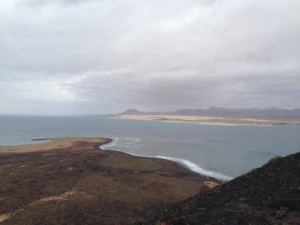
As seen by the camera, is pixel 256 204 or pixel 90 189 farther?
pixel 90 189

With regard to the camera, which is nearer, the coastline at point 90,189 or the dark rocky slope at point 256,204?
the dark rocky slope at point 256,204

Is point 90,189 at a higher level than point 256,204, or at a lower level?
lower

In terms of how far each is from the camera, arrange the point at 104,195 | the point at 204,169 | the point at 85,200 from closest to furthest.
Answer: the point at 85,200, the point at 104,195, the point at 204,169

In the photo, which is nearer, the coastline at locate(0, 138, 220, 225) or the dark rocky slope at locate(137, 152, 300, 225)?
the dark rocky slope at locate(137, 152, 300, 225)

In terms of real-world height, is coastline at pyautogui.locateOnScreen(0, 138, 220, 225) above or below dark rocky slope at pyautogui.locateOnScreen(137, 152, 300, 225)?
below

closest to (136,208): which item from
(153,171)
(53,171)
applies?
(153,171)

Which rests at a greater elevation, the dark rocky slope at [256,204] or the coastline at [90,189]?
the dark rocky slope at [256,204]

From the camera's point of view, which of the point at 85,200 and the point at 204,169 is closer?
the point at 85,200

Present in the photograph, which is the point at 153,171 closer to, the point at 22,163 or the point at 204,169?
the point at 204,169
